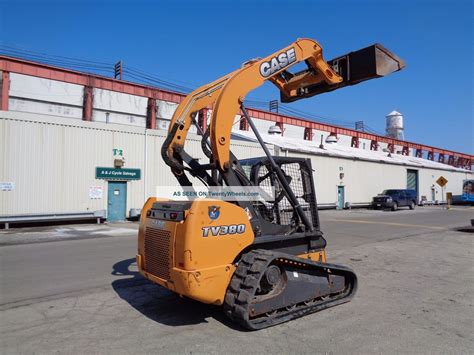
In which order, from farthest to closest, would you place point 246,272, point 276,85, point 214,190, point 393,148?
point 393,148
point 276,85
point 214,190
point 246,272

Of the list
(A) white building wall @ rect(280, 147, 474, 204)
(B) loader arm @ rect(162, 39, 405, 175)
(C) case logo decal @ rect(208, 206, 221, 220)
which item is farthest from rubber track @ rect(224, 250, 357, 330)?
(A) white building wall @ rect(280, 147, 474, 204)

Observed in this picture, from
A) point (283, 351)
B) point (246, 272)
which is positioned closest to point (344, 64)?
point (246, 272)

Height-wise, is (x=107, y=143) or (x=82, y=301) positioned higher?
(x=107, y=143)

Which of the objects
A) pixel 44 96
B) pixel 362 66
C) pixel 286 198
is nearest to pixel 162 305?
pixel 286 198

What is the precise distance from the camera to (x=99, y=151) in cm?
1900

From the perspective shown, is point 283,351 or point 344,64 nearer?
point 283,351

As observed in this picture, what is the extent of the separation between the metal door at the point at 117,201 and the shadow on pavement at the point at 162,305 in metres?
12.9

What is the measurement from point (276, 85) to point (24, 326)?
5294mm

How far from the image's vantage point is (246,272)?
459cm

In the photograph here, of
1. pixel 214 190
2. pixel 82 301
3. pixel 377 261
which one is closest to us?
pixel 214 190

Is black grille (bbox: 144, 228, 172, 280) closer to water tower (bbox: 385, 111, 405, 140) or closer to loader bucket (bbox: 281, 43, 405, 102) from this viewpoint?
loader bucket (bbox: 281, 43, 405, 102)

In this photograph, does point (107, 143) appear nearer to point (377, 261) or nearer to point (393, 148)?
point (377, 261)

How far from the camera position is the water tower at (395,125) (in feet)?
222

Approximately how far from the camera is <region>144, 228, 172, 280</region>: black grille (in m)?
4.75
